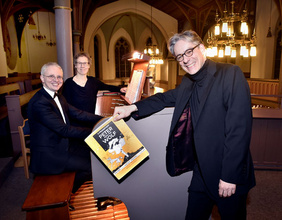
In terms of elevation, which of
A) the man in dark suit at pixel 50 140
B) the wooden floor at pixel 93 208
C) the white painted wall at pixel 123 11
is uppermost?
the white painted wall at pixel 123 11

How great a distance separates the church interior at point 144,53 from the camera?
2416mm

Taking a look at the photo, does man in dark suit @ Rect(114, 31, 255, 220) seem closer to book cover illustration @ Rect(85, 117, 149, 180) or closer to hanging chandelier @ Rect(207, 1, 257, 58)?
book cover illustration @ Rect(85, 117, 149, 180)

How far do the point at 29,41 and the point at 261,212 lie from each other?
50.9 ft

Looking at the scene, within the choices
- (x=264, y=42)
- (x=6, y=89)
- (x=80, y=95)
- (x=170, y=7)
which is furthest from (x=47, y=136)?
(x=170, y=7)

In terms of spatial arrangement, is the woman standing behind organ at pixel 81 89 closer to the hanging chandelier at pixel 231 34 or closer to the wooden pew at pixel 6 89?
the wooden pew at pixel 6 89

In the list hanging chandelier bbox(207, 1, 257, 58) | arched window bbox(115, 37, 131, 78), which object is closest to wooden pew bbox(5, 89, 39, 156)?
hanging chandelier bbox(207, 1, 257, 58)

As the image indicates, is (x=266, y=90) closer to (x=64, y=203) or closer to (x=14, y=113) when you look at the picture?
(x=14, y=113)

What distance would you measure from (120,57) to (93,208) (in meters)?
17.0

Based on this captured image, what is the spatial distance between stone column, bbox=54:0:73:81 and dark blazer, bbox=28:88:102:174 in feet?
8.45

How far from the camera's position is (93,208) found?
2041 mm

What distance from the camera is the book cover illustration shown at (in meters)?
1.51

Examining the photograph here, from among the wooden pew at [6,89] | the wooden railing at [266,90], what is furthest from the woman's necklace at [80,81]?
the wooden railing at [266,90]

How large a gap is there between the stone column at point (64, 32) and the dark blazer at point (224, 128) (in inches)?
141

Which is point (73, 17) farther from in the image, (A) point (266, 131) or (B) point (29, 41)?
(B) point (29, 41)
